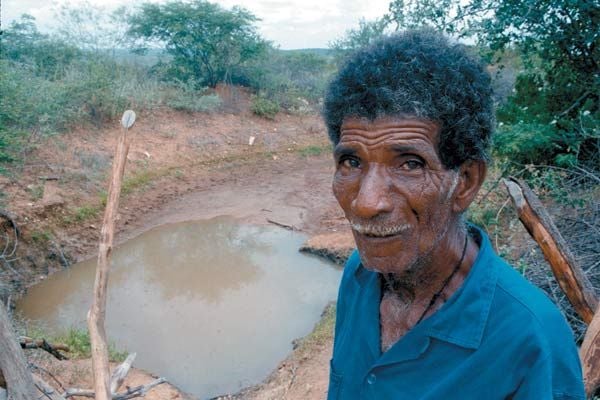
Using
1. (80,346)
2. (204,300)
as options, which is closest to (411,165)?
(80,346)

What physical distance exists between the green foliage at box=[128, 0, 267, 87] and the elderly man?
1401cm

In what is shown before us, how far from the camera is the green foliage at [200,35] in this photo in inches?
584

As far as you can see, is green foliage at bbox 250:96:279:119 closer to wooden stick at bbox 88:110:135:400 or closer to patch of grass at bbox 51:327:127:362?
patch of grass at bbox 51:327:127:362

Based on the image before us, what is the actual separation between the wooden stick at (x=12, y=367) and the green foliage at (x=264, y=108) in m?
12.4

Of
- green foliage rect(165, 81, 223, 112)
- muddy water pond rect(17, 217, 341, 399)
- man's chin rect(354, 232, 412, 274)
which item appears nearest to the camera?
man's chin rect(354, 232, 412, 274)

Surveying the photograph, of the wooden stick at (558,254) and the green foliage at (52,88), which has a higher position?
the wooden stick at (558,254)

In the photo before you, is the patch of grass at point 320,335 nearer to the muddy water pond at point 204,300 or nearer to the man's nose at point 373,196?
the muddy water pond at point 204,300

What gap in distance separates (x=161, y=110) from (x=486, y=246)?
1211 centimetres

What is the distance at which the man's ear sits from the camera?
1.09m

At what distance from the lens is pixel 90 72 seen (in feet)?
37.1

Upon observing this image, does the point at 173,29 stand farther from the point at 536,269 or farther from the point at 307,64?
the point at 536,269

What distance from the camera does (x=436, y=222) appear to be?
1078 mm

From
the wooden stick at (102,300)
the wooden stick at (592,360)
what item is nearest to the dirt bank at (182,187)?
the wooden stick at (102,300)

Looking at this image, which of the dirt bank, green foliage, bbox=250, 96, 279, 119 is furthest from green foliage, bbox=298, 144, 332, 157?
green foliage, bbox=250, 96, 279, 119
